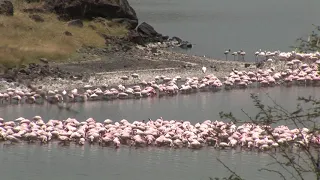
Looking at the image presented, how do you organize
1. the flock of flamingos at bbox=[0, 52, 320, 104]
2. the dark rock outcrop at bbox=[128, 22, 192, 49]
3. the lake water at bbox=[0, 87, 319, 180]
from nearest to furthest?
the lake water at bbox=[0, 87, 319, 180] → the flock of flamingos at bbox=[0, 52, 320, 104] → the dark rock outcrop at bbox=[128, 22, 192, 49]

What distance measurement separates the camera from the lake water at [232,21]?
3127cm

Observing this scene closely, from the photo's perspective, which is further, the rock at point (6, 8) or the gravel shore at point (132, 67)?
the rock at point (6, 8)

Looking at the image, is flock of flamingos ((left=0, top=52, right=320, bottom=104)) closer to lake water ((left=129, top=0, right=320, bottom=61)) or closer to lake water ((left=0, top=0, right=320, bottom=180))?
lake water ((left=0, top=0, right=320, bottom=180))

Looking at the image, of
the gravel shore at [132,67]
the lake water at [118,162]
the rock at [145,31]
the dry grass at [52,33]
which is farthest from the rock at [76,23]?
the lake water at [118,162]

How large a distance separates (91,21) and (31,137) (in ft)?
49.7

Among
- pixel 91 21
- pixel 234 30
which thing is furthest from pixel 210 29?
pixel 91 21

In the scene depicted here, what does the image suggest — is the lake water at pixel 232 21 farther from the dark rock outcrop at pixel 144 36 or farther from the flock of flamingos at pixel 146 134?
the flock of flamingos at pixel 146 134

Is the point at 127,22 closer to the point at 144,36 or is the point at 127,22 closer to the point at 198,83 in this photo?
the point at 144,36

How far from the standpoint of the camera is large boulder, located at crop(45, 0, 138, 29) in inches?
1184

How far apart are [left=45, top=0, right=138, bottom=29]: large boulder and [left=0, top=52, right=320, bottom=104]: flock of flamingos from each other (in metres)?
7.86

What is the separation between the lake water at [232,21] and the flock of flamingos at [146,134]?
12.3m

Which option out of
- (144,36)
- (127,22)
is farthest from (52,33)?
(127,22)

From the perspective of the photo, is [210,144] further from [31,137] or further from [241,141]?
[31,137]

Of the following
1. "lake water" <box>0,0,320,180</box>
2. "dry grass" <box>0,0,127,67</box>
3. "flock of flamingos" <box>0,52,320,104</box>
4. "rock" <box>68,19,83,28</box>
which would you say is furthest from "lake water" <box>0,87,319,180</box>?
"rock" <box>68,19,83,28</box>
